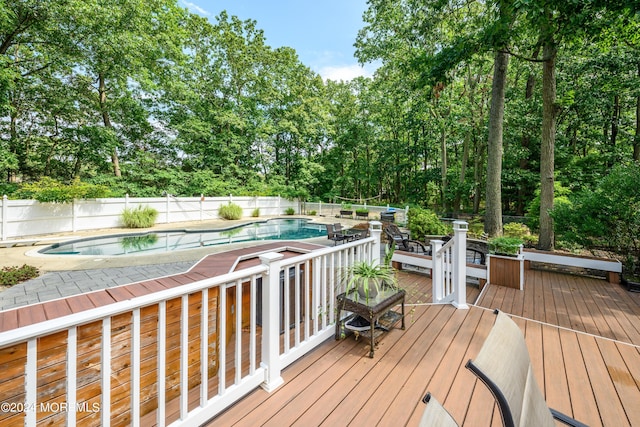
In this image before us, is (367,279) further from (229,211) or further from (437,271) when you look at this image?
(229,211)

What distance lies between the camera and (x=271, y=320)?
1894mm

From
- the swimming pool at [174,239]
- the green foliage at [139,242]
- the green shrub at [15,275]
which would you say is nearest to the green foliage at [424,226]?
the swimming pool at [174,239]

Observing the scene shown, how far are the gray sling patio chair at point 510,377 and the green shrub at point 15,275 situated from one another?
692cm

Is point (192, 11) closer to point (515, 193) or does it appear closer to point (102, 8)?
point (102, 8)

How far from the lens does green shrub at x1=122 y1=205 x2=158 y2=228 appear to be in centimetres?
1140

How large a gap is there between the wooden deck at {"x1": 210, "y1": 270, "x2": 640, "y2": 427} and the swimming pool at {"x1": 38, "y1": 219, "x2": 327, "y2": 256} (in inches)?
284

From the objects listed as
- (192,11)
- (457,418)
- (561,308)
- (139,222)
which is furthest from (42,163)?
(561,308)

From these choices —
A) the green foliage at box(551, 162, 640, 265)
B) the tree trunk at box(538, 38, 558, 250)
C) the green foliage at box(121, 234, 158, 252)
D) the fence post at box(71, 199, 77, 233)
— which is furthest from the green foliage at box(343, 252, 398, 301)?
the fence post at box(71, 199, 77, 233)

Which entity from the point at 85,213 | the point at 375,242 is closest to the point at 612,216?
the point at 375,242

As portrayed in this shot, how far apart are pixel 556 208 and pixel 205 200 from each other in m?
14.6

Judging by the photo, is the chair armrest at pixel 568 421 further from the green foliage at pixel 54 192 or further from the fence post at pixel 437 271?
the green foliage at pixel 54 192

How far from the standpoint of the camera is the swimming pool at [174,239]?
8.22 metres

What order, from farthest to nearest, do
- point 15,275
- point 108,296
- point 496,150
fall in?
1. point 496,150
2. point 15,275
3. point 108,296

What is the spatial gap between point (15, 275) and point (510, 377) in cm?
726
